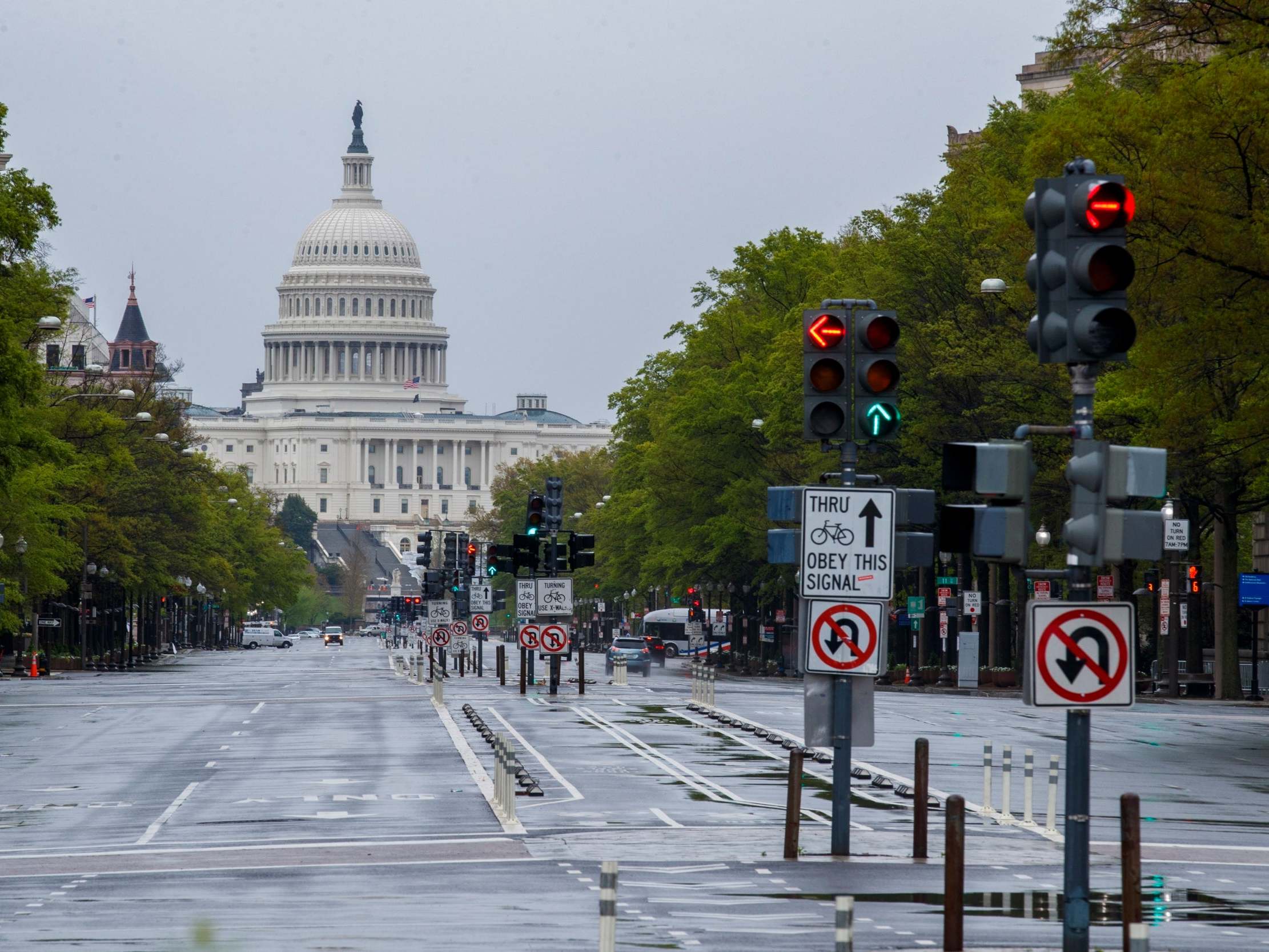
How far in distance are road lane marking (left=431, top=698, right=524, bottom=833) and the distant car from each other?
119ft

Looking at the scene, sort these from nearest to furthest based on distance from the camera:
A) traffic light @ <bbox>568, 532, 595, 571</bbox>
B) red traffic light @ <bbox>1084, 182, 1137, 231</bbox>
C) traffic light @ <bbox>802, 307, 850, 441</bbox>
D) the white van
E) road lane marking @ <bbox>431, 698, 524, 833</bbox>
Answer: red traffic light @ <bbox>1084, 182, 1137, 231</bbox> → traffic light @ <bbox>802, 307, 850, 441</bbox> → road lane marking @ <bbox>431, 698, 524, 833</bbox> → traffic light @ <bbox>568, 532, 595, 571</bbox> → the white van

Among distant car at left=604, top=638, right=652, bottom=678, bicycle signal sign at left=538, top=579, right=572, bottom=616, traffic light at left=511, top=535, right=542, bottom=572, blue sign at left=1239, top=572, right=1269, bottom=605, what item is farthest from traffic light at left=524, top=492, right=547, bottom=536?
distant car at left=604, top=638, right=652, bottom=678

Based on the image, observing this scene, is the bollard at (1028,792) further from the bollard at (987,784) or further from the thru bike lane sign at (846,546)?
the thru bike lane sign at (846,546)

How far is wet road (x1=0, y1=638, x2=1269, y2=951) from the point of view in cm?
1764

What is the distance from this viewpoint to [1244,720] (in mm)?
52188

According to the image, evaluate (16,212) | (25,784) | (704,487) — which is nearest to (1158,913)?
(25,784)

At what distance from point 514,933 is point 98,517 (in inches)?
2962

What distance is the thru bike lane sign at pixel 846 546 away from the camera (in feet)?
67.7

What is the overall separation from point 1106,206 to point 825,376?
20.2 ft

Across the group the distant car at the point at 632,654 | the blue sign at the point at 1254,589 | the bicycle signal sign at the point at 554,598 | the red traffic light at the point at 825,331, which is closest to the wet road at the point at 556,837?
the red traffic light at the point at 825,331

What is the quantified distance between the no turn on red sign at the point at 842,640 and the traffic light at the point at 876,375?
1414mm

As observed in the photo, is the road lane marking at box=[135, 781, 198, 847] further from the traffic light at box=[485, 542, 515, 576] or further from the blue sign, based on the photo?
the blue sign

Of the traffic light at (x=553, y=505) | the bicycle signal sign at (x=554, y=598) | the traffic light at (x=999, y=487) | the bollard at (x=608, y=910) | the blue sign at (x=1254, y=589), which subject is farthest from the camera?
the blue sign at (x=1254, y=589)

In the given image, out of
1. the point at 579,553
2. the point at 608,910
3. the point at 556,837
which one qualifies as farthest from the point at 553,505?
the point at 608,910
